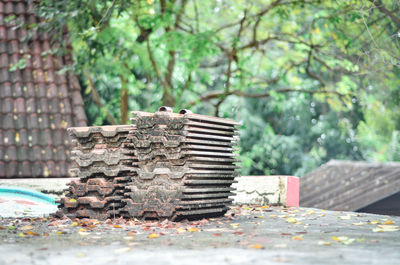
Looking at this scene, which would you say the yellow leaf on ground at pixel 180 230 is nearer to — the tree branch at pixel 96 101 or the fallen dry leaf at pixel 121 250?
the fallen dry leaf at pixel 121 250

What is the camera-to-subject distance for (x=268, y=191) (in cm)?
989

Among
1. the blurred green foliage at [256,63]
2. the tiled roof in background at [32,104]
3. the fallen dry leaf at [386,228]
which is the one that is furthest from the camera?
the blurred green foliage at [256,63]

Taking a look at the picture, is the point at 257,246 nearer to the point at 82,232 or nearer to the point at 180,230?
the point at 180,230

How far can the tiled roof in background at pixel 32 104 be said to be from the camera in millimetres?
10688

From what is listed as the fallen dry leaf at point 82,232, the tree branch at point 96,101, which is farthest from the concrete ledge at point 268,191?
the tree branch at point 96,101

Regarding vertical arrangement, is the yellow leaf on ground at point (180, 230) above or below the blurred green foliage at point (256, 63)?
below

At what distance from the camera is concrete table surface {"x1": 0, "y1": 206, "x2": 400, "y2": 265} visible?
4.55 metres

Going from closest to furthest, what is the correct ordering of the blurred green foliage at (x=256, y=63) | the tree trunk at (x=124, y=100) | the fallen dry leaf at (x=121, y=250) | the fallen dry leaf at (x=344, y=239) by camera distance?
the fallen dry leaf at (x=121, y=250)
the fallen dry leaf at (x=344, y=239)
the blurred green foliage at (x=256, y=63)
the tree trunk at (x=124, y=100)

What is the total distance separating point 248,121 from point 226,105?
101 inches


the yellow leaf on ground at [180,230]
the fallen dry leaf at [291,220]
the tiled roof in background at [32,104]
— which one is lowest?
the fallen dry leaf at [291,220]

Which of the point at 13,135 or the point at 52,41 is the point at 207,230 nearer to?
the point at 13,135

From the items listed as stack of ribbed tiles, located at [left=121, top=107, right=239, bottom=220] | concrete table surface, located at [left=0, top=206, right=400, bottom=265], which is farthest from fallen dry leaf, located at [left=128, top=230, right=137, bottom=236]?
stack of ribbed tiles, located at [left=121, top=107, right=239, bottom=220]

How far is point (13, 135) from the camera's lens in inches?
423

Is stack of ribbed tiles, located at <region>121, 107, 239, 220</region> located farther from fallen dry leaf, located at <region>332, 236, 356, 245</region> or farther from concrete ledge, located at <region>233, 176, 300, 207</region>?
fallen dry leaf, located at <region>332, 236, 356, 245</region>
